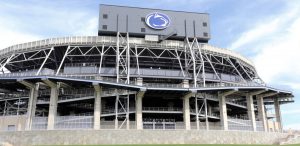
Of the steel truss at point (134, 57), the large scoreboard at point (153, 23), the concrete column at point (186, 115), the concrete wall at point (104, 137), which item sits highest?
the large scoreboard at point (153, 23)

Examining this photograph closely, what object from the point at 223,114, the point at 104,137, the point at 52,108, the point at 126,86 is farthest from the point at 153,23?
the point at 104,137

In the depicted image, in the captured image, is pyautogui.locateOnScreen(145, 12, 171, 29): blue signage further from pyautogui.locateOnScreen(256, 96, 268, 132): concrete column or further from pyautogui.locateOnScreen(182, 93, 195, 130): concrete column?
pyautogui.locateOnScreen(256, 96, 268, 132): concrete column

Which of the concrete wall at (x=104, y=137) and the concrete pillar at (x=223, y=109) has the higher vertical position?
the concrete pillar at (x=223, y=109)

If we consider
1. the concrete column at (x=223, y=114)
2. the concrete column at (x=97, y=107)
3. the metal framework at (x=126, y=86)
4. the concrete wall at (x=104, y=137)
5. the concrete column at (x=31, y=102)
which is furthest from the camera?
the concrete column at (x=223, y=114)

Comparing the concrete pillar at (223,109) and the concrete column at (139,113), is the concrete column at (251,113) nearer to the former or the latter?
the concrete pillar at (223,109)

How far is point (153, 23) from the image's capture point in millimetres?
51594

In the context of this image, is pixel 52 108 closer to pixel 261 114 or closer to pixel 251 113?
pixel 251 113

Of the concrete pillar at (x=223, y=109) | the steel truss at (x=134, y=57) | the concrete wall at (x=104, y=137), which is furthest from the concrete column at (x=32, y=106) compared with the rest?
the concrete pillar at (x=223, y=109)

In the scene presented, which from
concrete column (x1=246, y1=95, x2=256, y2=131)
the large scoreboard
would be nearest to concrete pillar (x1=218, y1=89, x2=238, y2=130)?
concrete column (x1=246, y1=95, x2=256, y2=131)

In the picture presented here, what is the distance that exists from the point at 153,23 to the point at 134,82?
1259 cm

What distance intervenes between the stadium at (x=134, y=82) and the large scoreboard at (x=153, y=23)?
175 mm

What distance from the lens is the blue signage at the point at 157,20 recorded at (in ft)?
169

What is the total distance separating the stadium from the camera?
130 feet

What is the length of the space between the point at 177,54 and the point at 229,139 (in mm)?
16498
